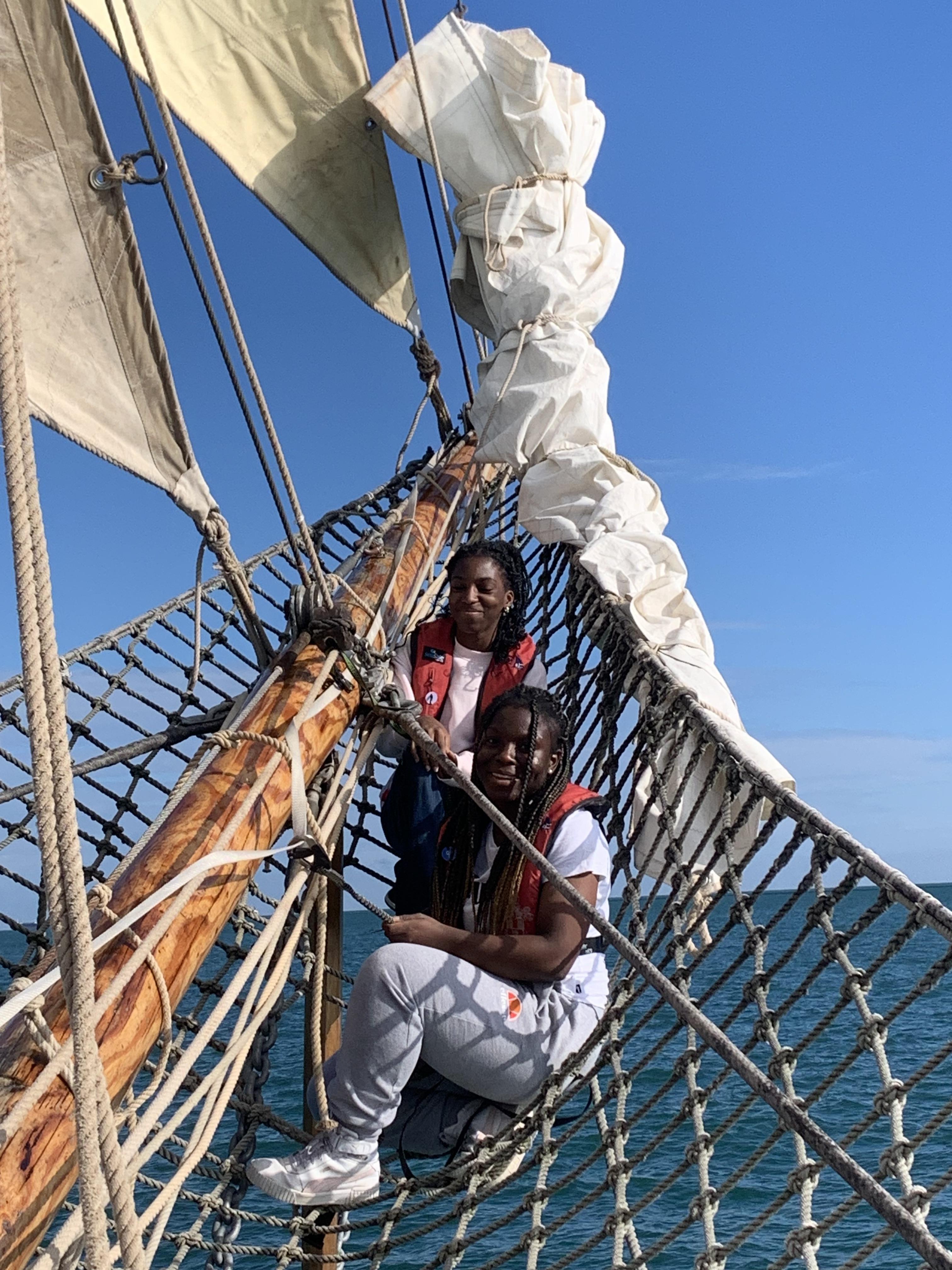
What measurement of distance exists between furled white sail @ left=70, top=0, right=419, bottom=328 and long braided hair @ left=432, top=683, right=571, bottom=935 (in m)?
3.14

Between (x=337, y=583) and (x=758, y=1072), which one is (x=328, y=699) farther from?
(x=758, y=1072)

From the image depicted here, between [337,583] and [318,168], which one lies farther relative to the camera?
[318,168]

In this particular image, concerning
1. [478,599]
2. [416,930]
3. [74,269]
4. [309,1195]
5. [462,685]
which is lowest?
[309,1195]

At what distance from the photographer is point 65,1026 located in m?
1.31

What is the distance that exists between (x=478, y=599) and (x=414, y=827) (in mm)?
711

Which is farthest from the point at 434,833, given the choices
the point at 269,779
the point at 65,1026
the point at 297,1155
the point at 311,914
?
the point at 65,1026

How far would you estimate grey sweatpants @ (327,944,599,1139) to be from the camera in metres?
1.75

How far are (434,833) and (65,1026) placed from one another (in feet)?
3.34

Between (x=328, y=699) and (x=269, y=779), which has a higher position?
(x=328, y=699)

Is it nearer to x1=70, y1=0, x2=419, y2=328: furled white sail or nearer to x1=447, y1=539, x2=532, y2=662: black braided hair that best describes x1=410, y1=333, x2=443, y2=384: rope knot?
x1=70, y1=0, x2=419, y2=328: furled white sail

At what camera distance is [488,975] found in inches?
72.0

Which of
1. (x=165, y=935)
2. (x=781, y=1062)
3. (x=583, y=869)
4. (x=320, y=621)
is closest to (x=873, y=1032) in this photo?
(x=781, y=1062)

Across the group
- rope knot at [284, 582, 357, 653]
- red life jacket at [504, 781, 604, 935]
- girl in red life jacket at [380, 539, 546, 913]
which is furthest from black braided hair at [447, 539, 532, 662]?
red life jacket at [504, 781, 604, 935]

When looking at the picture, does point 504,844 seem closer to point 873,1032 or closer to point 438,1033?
point 438,1033
